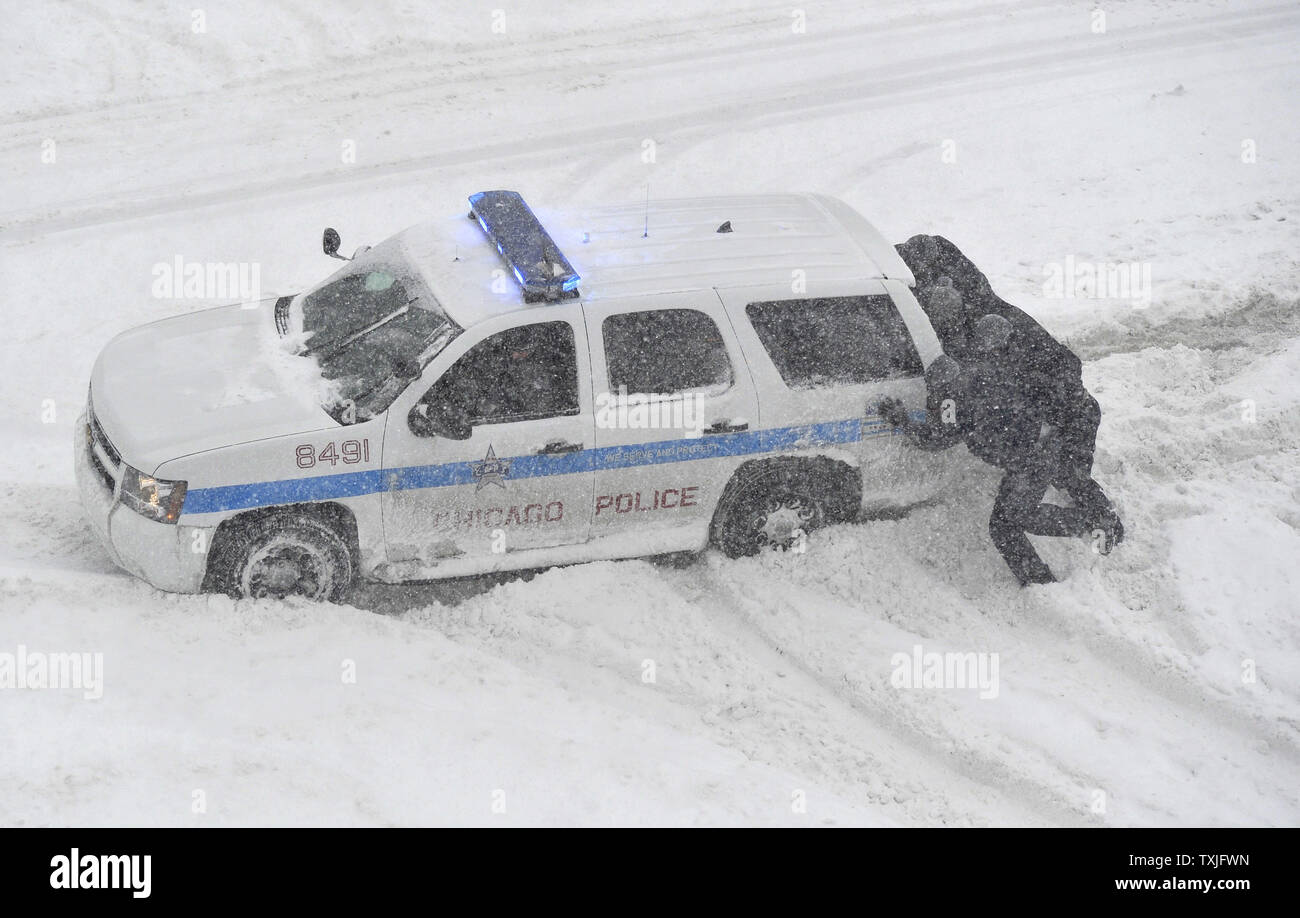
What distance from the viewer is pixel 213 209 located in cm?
1117

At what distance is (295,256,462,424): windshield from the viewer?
6.25 m

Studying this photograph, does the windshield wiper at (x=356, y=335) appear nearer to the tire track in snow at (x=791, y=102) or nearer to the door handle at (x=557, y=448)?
the door handle at (x=557, y=448)

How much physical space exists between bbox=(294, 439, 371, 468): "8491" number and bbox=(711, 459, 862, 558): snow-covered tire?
203 centimetres

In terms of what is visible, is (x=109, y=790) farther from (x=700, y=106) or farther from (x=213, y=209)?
(x=700, y=106)

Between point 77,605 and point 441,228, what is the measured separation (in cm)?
288

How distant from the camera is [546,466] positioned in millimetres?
6473

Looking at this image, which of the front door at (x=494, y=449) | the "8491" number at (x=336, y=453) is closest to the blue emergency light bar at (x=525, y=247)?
the front door at (x=494, y=449)

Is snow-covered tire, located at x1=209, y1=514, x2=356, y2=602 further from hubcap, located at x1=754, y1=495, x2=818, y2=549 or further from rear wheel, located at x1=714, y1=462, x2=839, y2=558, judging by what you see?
hubcap, located at x1=754, y1=495, x2=818, y2=549

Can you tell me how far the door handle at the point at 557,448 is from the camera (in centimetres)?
643

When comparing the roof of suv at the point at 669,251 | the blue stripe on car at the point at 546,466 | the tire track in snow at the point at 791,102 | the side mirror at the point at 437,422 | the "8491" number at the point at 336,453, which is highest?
the tire track in snow at the point at 791,102

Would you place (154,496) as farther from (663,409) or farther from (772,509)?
(772,509)

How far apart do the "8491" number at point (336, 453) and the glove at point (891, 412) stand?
2860mm

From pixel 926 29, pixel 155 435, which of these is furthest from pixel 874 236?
pixel 926 29

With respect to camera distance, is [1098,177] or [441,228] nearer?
[441,228]
